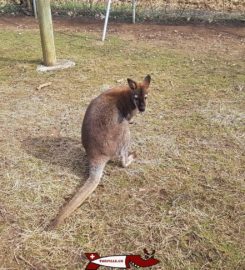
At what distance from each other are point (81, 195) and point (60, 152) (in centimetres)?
115

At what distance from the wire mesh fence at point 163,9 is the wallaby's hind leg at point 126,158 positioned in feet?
24.6

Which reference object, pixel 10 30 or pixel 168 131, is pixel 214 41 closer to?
pixel 168 131

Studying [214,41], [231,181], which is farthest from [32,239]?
[214,41]

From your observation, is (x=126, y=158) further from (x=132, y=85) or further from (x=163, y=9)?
(x=163, y=9)

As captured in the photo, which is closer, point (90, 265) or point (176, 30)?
point (90, 265)

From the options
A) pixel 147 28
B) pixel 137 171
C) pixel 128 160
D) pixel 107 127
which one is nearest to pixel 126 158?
pixel 128 160

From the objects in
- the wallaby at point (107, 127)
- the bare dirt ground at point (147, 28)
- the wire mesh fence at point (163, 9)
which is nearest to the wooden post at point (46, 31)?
the bare dirt ground at point (147, 28)

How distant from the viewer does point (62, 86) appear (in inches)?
257

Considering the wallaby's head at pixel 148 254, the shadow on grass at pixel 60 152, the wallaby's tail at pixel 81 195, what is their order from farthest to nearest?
1. the shadow on grass at pixel 60 152
2. the wallaby's tail at pixel 81 195
3. the wallaby's head at pixel 148 254

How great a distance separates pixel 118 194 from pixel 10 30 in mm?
8023

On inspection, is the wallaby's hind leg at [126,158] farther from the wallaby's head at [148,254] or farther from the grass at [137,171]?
the wallaby's head at [148,254]

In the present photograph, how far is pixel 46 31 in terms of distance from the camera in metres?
7.22

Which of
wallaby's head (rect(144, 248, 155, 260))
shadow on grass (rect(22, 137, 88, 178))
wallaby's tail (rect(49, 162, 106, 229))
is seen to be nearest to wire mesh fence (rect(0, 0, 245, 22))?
shadow on grass (rect(22, 137, 88, 178))

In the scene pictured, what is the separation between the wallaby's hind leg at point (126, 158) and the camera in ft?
13.4
